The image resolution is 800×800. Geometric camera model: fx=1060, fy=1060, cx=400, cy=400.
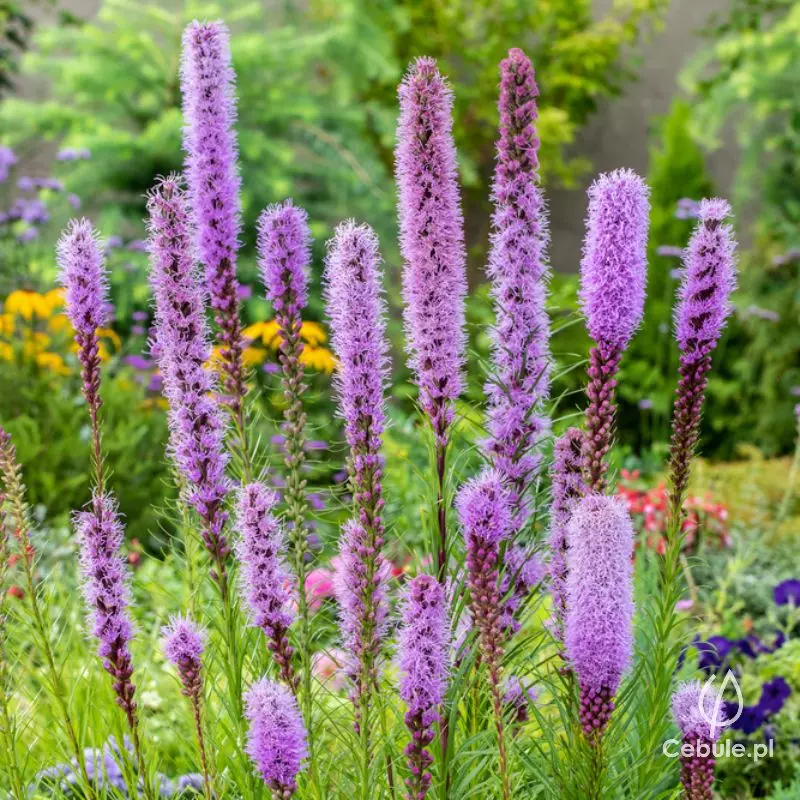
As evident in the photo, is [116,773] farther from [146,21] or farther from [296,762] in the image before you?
[146,21]

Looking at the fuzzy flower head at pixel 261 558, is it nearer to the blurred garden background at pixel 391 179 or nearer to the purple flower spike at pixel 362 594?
the purple flower spike at pixel 362 594

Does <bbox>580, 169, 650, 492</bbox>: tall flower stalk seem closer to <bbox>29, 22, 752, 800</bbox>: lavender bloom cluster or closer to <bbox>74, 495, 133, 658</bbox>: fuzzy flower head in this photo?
<bbox>29, 22, 752, 800</bbox>: lavender bloom cluster

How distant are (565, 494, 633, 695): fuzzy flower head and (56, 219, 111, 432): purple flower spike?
735 millimetres

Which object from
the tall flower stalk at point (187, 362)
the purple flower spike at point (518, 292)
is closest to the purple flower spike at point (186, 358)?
the tall flower stalk at point (187, 362)

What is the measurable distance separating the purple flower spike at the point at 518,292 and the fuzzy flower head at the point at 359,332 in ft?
0.91

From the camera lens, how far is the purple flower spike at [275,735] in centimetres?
123

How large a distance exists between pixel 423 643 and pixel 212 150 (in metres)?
0.77

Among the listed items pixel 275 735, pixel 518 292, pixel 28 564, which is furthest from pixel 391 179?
pixel 275 735

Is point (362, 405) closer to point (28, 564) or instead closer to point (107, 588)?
point (107, 588)

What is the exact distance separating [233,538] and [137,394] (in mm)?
4014

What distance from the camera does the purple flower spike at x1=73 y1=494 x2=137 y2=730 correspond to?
1.44 meters

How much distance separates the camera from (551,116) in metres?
8.23

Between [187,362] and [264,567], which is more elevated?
[187,362]

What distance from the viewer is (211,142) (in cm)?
154
